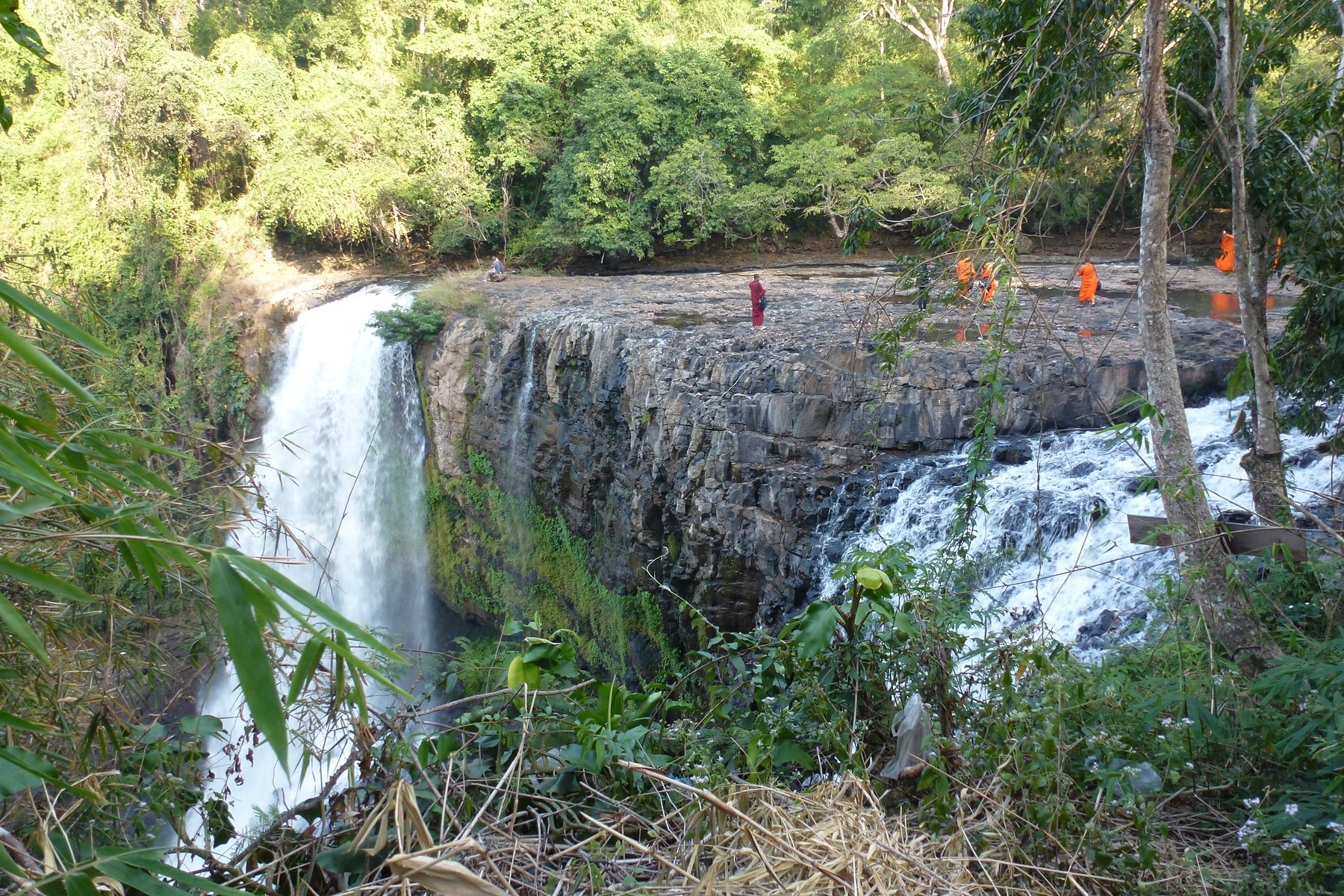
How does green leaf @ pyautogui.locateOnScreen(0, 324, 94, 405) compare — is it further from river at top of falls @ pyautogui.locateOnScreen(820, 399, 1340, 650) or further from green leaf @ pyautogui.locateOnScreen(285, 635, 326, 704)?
river at top of falls @ pyautogui.locateOnScreen(820, 399, 1340, 650)

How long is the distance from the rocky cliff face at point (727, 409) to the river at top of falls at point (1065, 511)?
1.01 ft

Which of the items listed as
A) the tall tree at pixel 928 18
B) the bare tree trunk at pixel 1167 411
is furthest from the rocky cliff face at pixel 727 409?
the tall tree at pixel 928 18

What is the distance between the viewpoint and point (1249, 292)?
175 inches

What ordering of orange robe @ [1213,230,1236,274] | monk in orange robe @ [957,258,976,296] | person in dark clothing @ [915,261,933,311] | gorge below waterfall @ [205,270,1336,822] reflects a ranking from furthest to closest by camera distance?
1. orange robe @ [1213,230,1236,274]
2. gorge below waterfall @ [205,270,1336,822]
3. person in dark clothing @ [915,261,933,311]
4. monk in orange robe @ [957,258,976,296]

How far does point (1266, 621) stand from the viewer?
12.4ft

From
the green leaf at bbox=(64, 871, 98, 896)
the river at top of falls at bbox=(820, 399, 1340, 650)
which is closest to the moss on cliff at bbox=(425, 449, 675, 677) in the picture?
the river at top of falls at bbox=(820, 399, 1340, 650)

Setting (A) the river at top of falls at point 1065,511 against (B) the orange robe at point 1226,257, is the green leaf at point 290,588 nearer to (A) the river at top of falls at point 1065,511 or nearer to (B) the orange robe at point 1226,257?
(A) the river at top of falls at point 1065,511

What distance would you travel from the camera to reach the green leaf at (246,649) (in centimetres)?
99

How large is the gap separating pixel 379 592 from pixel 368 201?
10.2 m

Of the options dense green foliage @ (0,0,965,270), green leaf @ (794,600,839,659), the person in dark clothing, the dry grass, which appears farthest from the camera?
dense green foliage @ (0,0,965,270)

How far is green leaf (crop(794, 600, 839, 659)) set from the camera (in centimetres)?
213

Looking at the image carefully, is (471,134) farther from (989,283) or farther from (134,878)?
(134,878)

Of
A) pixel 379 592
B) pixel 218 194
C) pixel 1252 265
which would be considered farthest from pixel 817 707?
pixel 218 194

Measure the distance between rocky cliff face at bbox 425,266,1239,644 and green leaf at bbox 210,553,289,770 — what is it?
15.9ft
